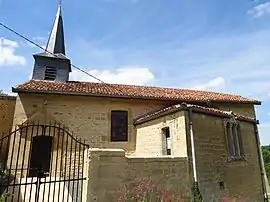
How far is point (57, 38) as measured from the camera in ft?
53.0

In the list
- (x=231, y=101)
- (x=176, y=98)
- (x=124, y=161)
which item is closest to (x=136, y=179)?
(x=124, y=161)

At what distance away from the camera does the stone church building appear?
6.41 metres

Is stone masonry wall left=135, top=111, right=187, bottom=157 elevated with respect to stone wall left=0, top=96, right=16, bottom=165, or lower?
lower

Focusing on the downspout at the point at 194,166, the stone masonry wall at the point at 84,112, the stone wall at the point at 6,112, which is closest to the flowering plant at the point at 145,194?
the downspout at the point at 194,166

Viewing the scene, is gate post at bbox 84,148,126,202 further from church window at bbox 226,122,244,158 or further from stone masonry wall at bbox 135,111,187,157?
church window at bbox 226,122,244,158

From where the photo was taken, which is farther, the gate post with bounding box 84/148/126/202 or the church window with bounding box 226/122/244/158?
the church window with bounding box 226/122/244/158

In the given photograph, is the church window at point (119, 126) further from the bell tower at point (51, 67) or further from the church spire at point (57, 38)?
the church spire at point (57, 38)

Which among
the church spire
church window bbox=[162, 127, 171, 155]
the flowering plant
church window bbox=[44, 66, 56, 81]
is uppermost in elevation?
the church spire

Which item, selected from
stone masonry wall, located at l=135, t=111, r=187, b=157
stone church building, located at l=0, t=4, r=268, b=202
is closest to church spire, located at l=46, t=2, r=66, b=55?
stone church building, located at l=0, t=4, r=268, b=202

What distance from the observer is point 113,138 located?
455 inches

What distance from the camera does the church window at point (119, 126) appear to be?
458 inches

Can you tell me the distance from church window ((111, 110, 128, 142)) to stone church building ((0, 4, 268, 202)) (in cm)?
Result: 5

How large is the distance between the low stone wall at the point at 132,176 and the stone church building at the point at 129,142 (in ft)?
0.08

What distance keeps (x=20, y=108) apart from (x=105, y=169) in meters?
6.94
